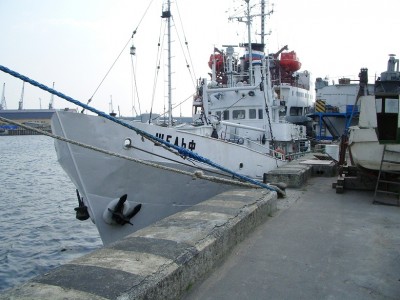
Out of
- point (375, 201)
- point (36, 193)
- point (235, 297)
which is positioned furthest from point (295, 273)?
point (36, 193)

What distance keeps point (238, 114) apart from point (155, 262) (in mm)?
12789

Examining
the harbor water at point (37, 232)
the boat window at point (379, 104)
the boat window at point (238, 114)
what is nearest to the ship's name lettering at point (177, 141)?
the harbor water at point (37, 232)

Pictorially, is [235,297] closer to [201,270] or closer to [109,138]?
[201,270]

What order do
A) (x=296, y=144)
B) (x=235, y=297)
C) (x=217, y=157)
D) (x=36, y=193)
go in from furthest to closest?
(x=36, y=193) → (x=296, y=144) → (x=217, y=157) → (x=235, y=297)

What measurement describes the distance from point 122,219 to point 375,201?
16.5ft

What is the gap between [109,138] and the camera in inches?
299

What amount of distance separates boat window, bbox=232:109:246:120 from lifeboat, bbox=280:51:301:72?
18.4 metres

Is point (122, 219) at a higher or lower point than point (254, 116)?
lower

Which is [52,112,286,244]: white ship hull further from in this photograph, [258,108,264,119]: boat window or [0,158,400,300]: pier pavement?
[258,108,264,119]: boat window

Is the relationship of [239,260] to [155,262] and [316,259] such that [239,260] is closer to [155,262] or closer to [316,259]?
[316,259]

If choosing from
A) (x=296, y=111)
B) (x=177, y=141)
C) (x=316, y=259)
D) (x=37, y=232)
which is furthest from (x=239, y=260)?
(x=296, y=111)

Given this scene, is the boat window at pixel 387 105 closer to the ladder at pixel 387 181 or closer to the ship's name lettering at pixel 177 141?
the ladder at pixel 387 181

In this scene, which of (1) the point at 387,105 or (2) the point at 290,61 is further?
(2) the point at 290,61

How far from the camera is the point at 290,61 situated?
31672 millimetres
